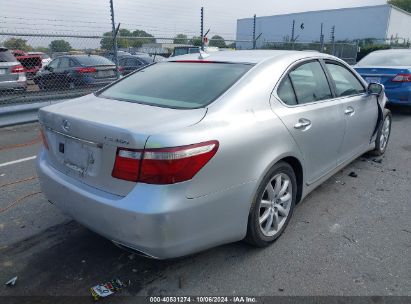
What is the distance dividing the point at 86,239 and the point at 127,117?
128 cm

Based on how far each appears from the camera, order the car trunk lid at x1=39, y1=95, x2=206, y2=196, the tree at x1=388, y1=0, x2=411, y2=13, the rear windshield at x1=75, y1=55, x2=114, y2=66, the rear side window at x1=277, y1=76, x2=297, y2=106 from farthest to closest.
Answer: the tree at x1=388, y1=0, x2=411, y2=13, the rear windshield at x1=75, y1=55, x2=114, y2=66, the rear side window at x1=277, y1=76, x2=297, y2=106, the car trunk lid at x1=39, y1=95, x2=206, y2=196

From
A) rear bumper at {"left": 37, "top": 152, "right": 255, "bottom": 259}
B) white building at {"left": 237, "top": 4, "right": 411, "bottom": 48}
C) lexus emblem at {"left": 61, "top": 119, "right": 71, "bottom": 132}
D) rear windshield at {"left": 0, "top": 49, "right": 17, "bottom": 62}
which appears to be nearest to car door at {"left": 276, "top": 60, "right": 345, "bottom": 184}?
rear bumper at {"left": 37, "top": 152, "right": 255, "bottom": 259}

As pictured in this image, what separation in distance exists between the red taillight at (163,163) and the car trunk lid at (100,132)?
0.19 feet

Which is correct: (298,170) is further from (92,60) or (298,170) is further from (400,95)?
(92,60)

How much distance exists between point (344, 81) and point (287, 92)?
1300mm

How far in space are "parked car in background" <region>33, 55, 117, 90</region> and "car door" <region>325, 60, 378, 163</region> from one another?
277 inches

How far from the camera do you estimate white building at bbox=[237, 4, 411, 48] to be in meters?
48.2

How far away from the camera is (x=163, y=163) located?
206cm

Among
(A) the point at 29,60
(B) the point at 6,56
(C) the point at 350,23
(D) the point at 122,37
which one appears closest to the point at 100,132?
(D) the point at 122,37

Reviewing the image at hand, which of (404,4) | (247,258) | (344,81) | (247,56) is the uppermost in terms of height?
(404,4)

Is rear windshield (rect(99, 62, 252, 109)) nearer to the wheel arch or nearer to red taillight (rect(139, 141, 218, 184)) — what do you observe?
red taillight (rect(139, 141, 218, 184))

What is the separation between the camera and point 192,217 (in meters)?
2.17

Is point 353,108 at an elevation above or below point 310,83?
below

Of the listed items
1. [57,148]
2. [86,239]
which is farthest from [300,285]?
[57,148]
